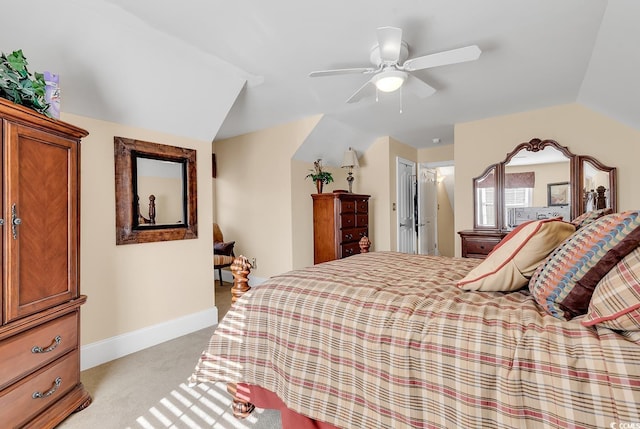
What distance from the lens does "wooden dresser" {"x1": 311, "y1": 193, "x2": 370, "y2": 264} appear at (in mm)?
4121

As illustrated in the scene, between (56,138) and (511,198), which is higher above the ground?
(56,138)

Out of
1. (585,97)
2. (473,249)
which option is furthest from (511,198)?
(585,97)

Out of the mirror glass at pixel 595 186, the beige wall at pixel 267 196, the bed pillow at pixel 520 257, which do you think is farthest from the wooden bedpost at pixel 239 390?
the mirror glass at pixel 595 186

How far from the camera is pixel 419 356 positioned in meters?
1.07

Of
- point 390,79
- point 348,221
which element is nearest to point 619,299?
point 390,79

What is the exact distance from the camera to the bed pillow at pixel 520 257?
1.26 meters

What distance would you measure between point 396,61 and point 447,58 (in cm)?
32

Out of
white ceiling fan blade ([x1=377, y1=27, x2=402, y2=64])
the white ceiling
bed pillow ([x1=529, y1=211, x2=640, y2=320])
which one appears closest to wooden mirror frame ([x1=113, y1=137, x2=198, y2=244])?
the white ceiling

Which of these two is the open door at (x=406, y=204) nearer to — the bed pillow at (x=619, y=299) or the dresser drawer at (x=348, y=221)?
the dresser drawer at (x=348, y=221)

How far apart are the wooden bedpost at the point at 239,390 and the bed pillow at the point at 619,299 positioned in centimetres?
148

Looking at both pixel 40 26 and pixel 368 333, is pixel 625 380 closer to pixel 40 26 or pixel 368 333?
pixel 368 333

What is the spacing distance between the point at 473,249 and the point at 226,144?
3.91m

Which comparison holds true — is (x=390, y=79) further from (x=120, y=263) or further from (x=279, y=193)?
(x=120, y=263)

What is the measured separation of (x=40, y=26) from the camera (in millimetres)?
1705
